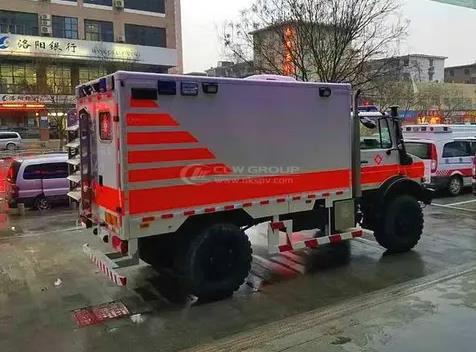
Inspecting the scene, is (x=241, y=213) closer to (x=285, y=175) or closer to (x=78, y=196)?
(x=285, y=175)

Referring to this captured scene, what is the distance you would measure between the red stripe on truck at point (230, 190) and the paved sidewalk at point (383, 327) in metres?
1.79

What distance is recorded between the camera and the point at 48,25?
5288cm

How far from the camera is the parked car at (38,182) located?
49.6 ft

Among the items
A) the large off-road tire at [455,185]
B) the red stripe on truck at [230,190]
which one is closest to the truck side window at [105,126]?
the red stripe on truck at [230,190]

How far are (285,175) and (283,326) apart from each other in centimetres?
235

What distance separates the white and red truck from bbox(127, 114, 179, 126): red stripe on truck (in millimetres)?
12

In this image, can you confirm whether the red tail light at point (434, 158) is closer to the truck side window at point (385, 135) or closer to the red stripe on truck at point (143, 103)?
the truck side window at point (385, 135)

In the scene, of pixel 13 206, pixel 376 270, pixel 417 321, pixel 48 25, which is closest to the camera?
pixel 417 321

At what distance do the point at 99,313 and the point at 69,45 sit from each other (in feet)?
170

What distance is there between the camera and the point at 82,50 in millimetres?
54562

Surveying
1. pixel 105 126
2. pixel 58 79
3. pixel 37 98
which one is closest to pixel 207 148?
pixel 105 126

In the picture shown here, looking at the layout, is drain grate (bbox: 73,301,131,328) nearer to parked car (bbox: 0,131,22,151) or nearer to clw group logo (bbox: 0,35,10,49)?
parked car (bbox: 0,131,22,151)

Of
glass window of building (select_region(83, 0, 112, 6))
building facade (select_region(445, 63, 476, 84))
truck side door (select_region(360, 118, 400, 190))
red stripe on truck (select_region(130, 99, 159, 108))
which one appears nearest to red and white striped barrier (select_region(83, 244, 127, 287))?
red stripe on truck (select_region(130, 99, 159, 108))

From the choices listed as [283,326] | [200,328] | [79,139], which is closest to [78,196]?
[79,139]
